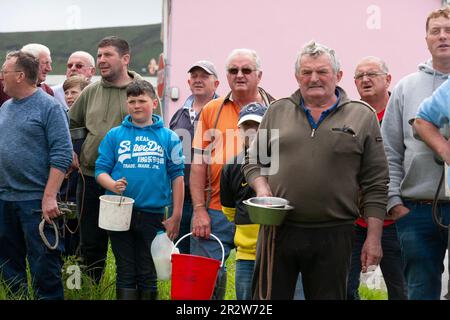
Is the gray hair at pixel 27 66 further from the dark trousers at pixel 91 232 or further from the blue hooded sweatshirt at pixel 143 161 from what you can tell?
the dark trousers at pixel 91 232

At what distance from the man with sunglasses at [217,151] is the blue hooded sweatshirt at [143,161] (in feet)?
0.82

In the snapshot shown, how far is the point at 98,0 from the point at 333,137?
1306cm

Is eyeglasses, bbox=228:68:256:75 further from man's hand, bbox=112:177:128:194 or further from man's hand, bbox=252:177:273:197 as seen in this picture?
man's hand, bbox=252:177:273:197

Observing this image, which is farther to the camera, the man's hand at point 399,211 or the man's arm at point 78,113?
the man's arm at point 78,113

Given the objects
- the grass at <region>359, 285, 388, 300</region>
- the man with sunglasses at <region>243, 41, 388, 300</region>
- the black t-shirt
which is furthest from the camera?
the grass at <region>359, 285, 388, 300</region>

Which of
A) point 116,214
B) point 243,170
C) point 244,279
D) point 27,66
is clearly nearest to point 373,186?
point 243,170

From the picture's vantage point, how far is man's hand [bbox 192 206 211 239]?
17.7 ft

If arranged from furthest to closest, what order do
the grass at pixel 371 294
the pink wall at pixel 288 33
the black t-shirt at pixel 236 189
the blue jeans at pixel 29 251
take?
the pink wall at pixel 288 33, the grass at pixel 371 294, the blue jeans at pixel 29 251, the black t-shirt at pixel 236 189

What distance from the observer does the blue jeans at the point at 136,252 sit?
567 cm

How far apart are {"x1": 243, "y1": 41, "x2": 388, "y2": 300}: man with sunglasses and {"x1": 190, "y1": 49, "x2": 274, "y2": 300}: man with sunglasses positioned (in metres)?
1.05

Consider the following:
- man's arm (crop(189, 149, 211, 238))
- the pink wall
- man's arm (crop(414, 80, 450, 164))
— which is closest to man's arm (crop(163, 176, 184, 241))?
man's arm (crop(189, 149, 211, 238))

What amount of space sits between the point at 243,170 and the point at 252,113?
1.57 feet

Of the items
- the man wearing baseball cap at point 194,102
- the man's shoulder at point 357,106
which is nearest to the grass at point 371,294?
the man wearing baseball cap at point 194,102

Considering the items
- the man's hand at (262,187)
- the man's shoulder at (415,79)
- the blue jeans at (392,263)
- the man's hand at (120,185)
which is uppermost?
the man's shoulder at (415,79)
